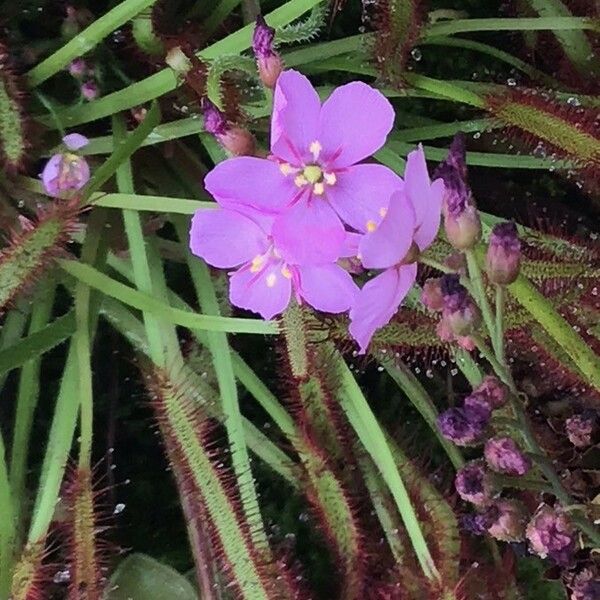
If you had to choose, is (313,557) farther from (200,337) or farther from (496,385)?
(496,385)

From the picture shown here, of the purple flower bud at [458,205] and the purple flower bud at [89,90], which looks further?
the purple flower bud at [89,90]

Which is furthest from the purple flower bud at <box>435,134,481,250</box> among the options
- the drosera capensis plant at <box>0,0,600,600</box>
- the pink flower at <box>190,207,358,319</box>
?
the pink flower at <box>190,207,358,319</box>

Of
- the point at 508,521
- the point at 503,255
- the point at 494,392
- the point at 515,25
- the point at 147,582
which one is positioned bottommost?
the point at 147,582

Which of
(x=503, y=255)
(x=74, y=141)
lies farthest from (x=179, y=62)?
(x=503, y=255)

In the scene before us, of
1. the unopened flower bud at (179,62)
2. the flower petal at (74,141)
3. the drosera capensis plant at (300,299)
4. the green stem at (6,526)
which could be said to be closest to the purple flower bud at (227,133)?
the drosera capensis plant at (300,299)

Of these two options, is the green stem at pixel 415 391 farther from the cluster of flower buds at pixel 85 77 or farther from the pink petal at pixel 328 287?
the cluster of flower buds at pixel 85 77

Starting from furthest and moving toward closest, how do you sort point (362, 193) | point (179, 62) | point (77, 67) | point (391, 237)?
1. point (77, 67)
2. point (179, 62)
3. point (362, 193)
4. point (391, 237)

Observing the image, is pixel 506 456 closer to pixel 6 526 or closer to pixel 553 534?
pixel 553 534
